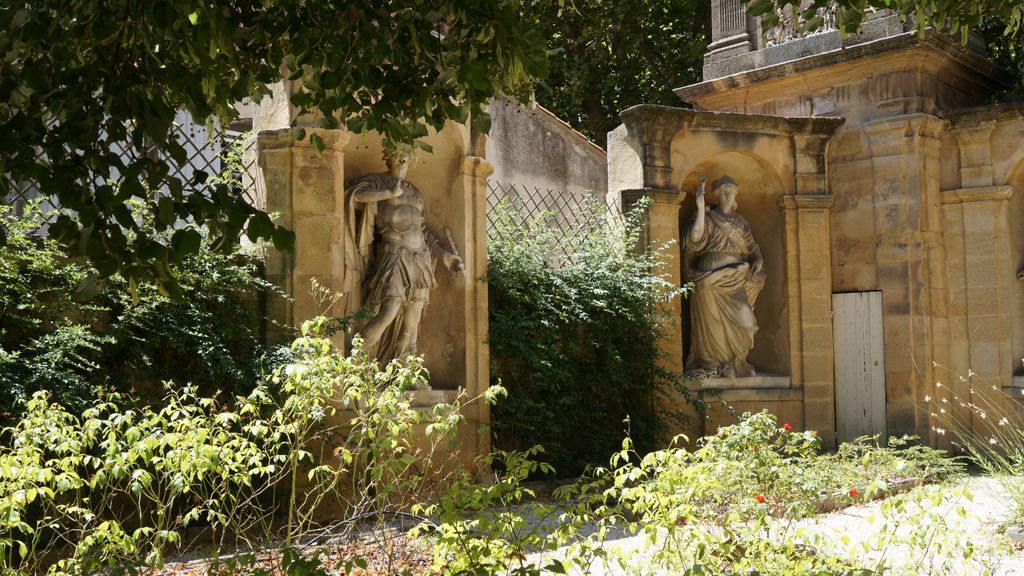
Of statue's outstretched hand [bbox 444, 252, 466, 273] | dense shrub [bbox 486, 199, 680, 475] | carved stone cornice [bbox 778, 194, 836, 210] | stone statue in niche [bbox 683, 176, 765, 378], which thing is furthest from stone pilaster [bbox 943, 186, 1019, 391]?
statue's outstretched hand [bbox 444, 252, 466, 273]

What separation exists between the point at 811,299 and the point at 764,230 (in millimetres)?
912

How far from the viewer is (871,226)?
462 inches

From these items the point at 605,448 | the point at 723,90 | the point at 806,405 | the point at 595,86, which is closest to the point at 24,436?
the point at 605,448

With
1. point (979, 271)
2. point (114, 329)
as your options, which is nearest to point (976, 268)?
point (979, 271)

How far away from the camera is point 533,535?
4277 mm

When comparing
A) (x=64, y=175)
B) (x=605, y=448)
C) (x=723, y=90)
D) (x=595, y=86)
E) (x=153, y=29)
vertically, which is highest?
(x=595, y=86)

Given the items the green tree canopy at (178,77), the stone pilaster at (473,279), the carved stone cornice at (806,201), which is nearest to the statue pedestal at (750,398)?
the carved stone cornice at (806,201)

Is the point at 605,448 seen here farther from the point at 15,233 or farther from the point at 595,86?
the point at 595,86

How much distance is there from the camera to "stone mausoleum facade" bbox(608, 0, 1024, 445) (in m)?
11.5

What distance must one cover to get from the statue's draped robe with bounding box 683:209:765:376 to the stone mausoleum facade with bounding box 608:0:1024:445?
20 centimetres

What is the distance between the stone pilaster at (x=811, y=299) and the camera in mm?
11688

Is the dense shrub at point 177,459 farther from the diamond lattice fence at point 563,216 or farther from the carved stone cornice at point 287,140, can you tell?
the diamond lattice fence at point 563,216

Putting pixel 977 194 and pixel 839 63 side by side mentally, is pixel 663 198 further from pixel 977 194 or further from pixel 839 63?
pixel 977 194

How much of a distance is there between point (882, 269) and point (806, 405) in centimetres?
164
